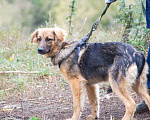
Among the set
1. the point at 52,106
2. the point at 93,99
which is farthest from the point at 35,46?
the point at 93,99

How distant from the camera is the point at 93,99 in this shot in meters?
4.02

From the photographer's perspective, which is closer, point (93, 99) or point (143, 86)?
point (143, 86)

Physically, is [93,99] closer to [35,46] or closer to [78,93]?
[78,93]

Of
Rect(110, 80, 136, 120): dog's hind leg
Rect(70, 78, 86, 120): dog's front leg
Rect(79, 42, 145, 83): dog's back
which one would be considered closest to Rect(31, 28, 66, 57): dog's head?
Rect(79, 42, 145, 83): dog's back

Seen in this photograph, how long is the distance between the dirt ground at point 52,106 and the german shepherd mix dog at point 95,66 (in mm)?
380

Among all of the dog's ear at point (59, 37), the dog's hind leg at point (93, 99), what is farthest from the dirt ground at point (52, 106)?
the dog's ear at point (59, 37)

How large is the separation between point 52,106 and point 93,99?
0.98m

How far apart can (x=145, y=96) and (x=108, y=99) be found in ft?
4.09

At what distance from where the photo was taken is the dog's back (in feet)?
11.4

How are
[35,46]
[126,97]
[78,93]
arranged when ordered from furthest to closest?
[35,46]
[78,93]
[126,97]

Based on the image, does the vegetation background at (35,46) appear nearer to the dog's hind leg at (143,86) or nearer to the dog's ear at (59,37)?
the dog's ear at (59,37)

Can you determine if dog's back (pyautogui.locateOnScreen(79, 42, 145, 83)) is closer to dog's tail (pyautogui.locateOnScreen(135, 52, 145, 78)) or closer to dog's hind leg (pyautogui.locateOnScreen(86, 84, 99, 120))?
dog's tail (pyautogui.locateOnScreen(135, 52, 145, 78))

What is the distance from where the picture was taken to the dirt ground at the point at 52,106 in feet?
12.9

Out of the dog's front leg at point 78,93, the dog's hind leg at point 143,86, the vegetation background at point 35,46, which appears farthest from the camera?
the vegetation background at point 35,46
